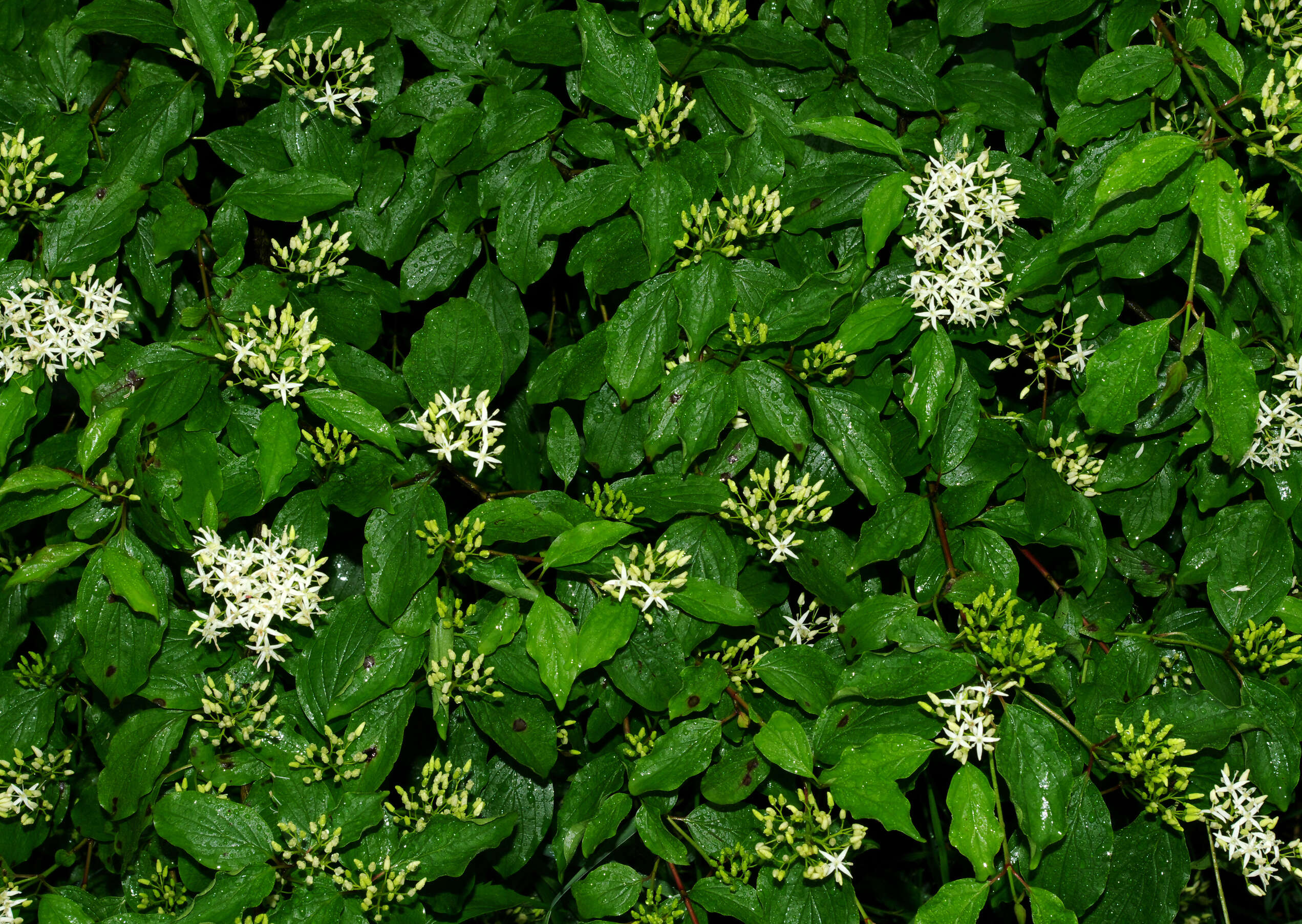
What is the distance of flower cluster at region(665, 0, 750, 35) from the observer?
6.68ft

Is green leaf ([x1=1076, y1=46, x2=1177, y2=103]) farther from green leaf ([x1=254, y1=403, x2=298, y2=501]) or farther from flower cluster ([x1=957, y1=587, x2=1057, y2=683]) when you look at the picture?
green leaf ([x1=254, y1=403, x2=298, y2=501])

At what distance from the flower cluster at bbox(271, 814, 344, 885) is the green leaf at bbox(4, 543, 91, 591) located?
631mm

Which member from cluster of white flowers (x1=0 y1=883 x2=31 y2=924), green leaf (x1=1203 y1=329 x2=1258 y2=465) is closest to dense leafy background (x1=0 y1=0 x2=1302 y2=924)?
green leaf (x1=1203 y1=329 x2=1258 y2=465)

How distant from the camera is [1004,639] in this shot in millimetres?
1885

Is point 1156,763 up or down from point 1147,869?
up

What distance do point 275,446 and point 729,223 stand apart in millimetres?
947

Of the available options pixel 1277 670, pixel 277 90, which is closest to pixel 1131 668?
pixel 1277 670

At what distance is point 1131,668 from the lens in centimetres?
212

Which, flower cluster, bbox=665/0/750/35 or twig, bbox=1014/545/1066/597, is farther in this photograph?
twig, bbox=1014/545/1066/597

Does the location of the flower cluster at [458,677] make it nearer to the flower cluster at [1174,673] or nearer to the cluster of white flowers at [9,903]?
the cluster of white flowers at [9,903]

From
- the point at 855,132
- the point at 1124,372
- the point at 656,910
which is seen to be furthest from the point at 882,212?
the point at 656,910

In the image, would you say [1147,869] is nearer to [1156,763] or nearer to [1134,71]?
[1156,763]

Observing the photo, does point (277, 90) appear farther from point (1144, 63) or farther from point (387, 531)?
point (1144, 63)

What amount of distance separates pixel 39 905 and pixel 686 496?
59.2 inches
